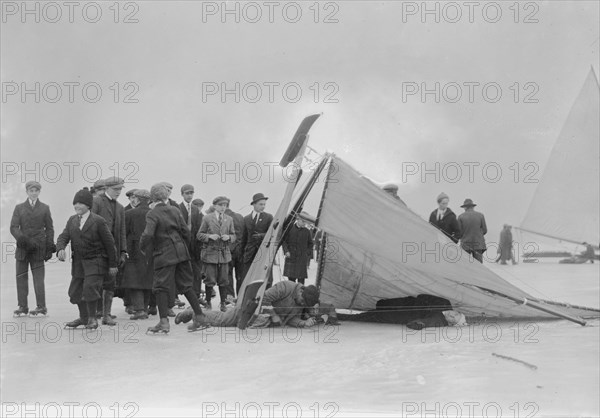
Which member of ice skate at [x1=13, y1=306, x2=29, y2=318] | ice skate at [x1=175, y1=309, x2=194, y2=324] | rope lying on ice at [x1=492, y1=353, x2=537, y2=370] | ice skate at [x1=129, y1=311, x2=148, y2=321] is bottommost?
ice skate at [x1=129, y1=311, x2=148, y2=321]

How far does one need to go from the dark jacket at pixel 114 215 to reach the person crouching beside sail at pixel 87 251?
69cm

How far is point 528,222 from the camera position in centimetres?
1670

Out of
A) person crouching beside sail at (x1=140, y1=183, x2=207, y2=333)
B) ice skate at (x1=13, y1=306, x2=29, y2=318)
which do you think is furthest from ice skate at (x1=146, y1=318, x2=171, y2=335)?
ice skate at (x1=13, y1=306, x2=29, y2=318)

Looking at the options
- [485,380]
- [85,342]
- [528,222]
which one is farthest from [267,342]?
[528,222]

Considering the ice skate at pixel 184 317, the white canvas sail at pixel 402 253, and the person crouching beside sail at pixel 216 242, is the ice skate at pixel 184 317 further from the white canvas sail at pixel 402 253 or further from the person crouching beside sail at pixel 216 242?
the white canvas sail at pixel 402 253

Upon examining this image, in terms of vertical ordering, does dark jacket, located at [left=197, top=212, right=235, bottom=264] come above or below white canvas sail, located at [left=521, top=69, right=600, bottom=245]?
below

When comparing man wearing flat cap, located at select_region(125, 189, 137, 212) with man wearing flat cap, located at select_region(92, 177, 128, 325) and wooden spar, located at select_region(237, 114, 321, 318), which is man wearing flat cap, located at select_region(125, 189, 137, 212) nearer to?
man wearing flat cap, located at select_region(92, 177, 128, 325)

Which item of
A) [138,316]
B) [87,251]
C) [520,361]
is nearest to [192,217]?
[138,316]

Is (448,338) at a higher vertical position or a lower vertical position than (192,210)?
lower

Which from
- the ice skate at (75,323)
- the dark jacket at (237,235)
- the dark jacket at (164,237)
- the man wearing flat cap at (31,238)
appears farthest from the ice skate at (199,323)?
the man wearing flat cap at (31,238)

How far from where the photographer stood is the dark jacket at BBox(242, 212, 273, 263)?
367 inches

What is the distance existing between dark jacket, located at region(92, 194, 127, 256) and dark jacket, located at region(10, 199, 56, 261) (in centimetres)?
70

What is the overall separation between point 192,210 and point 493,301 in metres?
4.33

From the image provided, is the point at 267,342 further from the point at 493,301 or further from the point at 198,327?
the point at 493,301
